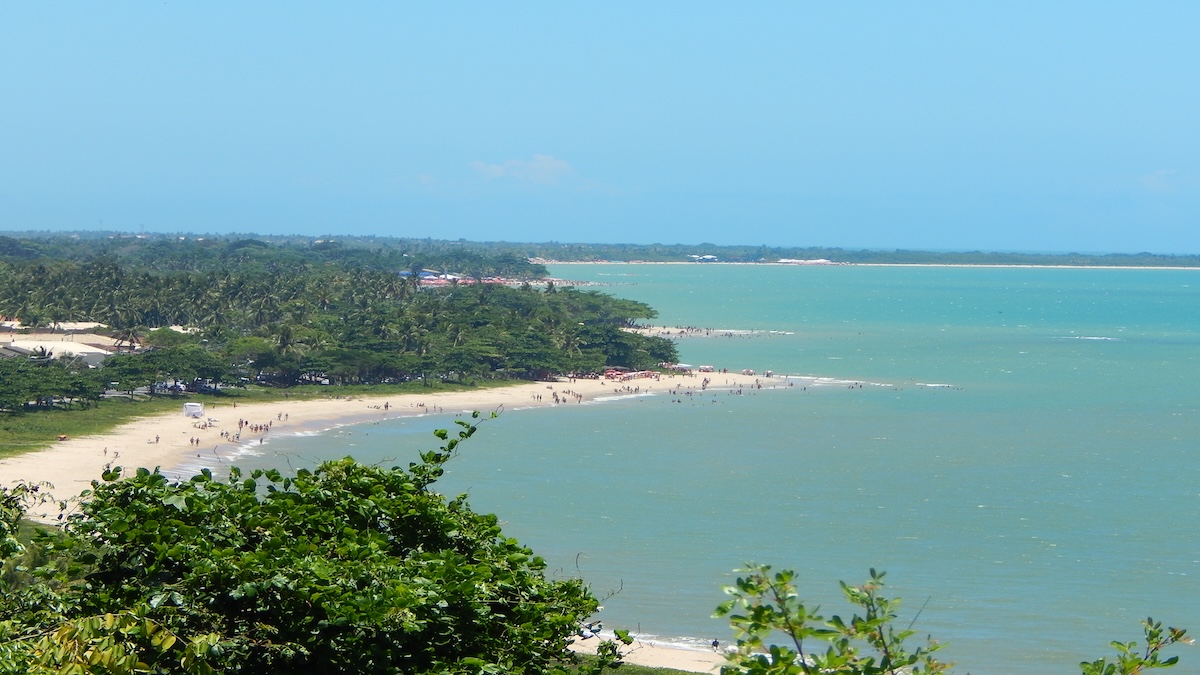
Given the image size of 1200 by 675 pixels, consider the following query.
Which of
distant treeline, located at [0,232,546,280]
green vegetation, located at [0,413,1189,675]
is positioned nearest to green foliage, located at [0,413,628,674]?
green vegetation, located at [0,413,1189,675]

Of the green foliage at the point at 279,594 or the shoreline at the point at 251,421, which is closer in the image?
the green foliage at the point at 279,594

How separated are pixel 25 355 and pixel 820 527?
121ft

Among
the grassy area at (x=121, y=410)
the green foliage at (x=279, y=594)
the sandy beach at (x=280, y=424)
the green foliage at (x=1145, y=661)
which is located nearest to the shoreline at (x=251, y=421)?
the sandy beach at (x=280, y=424)

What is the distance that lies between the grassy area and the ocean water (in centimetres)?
638

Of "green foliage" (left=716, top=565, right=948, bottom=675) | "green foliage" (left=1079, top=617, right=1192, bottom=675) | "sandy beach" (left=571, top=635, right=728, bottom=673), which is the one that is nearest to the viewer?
"green foliage" (left=716, top=565, right=948, bottom=675)

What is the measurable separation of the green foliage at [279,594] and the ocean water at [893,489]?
8505 mm

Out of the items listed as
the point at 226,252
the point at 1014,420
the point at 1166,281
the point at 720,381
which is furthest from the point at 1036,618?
the point at 1166,281

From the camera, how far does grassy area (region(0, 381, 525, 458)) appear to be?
36469 millimetres

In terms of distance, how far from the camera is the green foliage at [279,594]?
19.9 ft

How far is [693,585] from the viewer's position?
23266mm

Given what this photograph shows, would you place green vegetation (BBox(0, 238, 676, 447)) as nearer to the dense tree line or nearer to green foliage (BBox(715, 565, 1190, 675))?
the dense tree line

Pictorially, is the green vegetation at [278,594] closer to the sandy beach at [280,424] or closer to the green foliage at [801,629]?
the green foliage at [801,629]

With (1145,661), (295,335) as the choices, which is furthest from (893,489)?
(295,335)

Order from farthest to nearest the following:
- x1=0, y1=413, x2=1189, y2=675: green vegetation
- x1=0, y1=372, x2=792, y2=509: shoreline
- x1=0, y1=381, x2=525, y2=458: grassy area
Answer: x1=0, y1=381, x2=525, y2=458: grassy area → x1=0, y1=372, x2=792, y2=509: shoreline → x1=0, y1=413, x2=1189, y2=675: green vegetation
